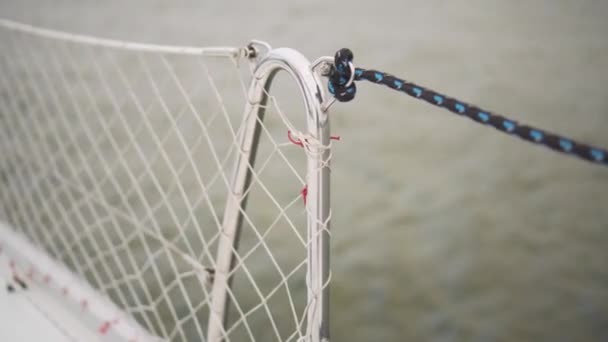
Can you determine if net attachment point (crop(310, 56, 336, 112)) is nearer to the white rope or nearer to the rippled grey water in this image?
the white rope

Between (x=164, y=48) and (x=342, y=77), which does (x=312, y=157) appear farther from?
(x=164, y=48)

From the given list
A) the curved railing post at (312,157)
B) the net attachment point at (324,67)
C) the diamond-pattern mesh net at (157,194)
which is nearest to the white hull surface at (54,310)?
the diamond-pattern mesh net at (157,194)

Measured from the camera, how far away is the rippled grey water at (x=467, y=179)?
148 cm

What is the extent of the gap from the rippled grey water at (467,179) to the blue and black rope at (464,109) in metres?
1.13

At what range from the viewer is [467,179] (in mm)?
2074

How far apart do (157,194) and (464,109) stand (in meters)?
1.95

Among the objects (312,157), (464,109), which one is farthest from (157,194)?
(464,109)

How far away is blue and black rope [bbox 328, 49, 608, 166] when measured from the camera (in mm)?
348

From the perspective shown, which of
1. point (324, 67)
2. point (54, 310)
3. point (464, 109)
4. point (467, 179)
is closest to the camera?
point (464, 109)

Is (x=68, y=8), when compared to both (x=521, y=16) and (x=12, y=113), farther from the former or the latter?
(x=521, y=16)

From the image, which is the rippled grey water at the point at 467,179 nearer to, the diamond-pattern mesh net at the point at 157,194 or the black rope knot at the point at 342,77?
the diamond-pattern mesh net at the point at 157,194

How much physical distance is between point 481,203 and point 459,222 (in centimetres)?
17

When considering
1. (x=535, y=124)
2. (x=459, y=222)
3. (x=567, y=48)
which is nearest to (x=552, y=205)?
(x=459, y=222)

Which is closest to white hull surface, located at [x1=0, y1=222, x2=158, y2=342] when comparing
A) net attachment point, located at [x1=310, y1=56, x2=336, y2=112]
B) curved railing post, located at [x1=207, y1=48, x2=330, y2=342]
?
curved railing post, located at [x1=207, y1=48, x2=330, y2=342]
